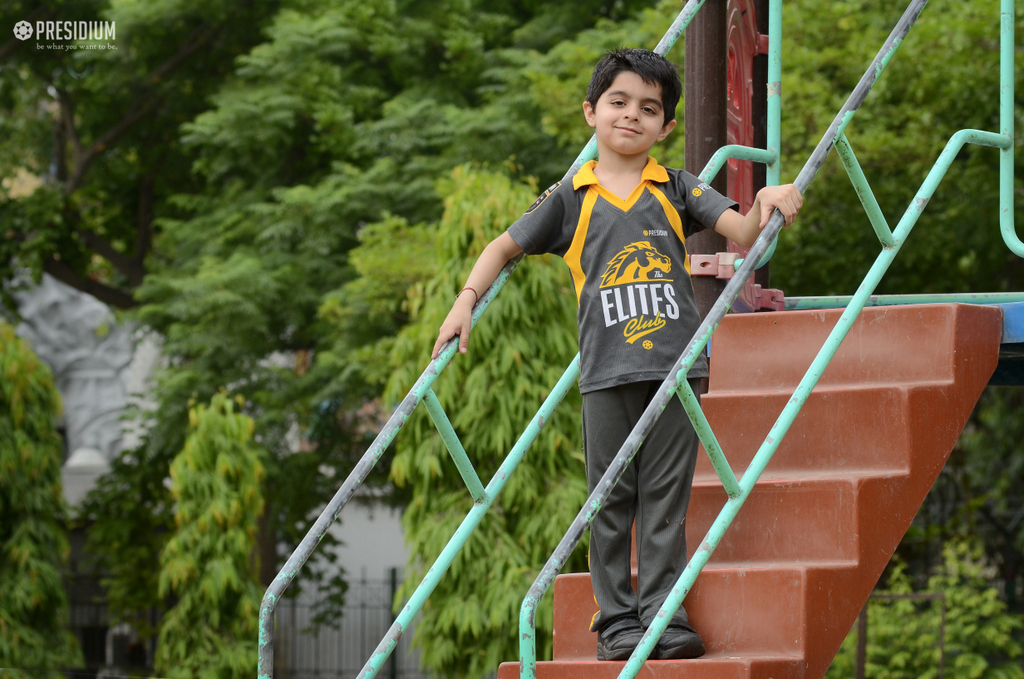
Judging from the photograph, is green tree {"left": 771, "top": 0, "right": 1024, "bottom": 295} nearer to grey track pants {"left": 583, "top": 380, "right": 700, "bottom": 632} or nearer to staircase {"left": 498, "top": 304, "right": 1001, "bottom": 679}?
staircase {"left": 498, "top": 304, "right": 1001, "bottom": 679}

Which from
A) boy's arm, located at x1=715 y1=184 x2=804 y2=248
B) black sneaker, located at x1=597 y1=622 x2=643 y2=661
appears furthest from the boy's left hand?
black sneaker, located at x1=597 y1=622 x2=643 y2=661

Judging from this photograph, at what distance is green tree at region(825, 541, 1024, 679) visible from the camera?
8680 mm

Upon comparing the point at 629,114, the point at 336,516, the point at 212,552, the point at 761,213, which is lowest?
the point at 212,552

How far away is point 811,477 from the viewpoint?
2.82m

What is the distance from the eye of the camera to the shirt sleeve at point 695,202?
102 inches

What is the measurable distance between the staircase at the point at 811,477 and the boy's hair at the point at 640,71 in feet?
2.99

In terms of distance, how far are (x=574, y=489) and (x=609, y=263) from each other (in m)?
4.37

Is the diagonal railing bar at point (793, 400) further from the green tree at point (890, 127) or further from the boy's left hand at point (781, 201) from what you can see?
the green tree at point (890, 127)

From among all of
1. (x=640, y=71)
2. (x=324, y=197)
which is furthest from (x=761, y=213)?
(x=324, y=197)

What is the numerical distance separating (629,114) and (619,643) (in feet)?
3.91

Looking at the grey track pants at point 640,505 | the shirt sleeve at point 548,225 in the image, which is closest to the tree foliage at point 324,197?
the shirt sleeve at point 548,225

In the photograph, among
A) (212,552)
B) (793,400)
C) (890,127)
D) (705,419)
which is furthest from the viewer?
(890,127)

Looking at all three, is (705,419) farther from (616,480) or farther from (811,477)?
(811,477)

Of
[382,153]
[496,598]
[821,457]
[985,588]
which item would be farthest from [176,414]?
[821,457]
